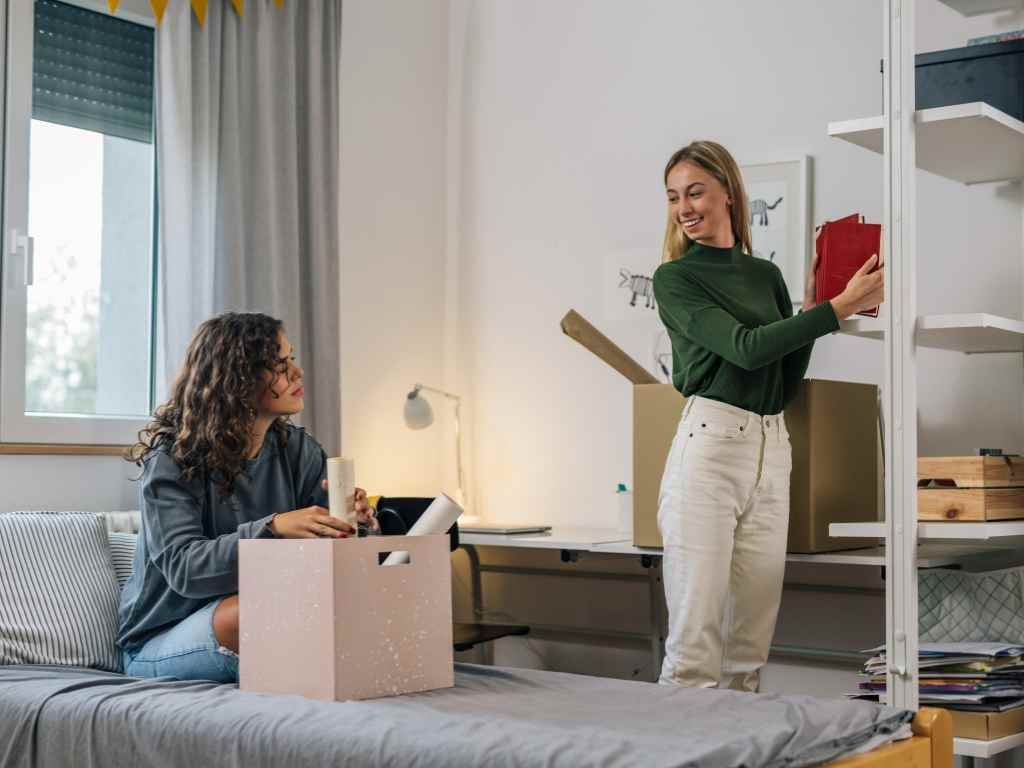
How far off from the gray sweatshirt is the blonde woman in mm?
720

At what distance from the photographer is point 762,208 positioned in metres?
3.32

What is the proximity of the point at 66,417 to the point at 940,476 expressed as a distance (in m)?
1.98

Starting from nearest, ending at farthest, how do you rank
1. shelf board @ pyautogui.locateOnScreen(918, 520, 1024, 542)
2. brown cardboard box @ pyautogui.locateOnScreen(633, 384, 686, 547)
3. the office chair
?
shelf board @ pyautogui.locateOnScreen(918, 520, 1024, 542), brown cardboard box @ pyautogui.locateOnScreen(633, 384, 686, 547), the office chair

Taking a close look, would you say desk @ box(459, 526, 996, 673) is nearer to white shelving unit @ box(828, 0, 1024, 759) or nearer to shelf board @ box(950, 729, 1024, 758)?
white shelving unit @ box(828, 0, 1024, 759)

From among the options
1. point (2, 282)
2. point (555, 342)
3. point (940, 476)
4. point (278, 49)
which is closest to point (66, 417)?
point (2, 282)

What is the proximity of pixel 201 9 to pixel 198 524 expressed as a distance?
163 cm

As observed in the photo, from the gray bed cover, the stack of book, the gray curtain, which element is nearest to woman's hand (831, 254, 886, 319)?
the stack of book

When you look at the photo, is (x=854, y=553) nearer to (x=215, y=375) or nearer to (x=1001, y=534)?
(x=1001, y=534)

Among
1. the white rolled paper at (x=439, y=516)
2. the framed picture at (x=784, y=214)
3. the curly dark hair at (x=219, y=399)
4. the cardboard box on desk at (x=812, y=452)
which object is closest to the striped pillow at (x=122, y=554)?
the curly dark hair at (x=219, y=399)

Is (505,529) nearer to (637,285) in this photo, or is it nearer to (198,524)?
(637,285)

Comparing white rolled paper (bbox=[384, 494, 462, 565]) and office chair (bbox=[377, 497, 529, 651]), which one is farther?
office chair (bbox=[377, 497, 529, 651])

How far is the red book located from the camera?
2396 millimetres

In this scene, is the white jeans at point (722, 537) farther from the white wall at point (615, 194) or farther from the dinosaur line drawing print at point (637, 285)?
the dinosaur line drawing print at point (637, 285)

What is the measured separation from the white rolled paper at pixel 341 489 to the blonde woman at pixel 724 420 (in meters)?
0.71
